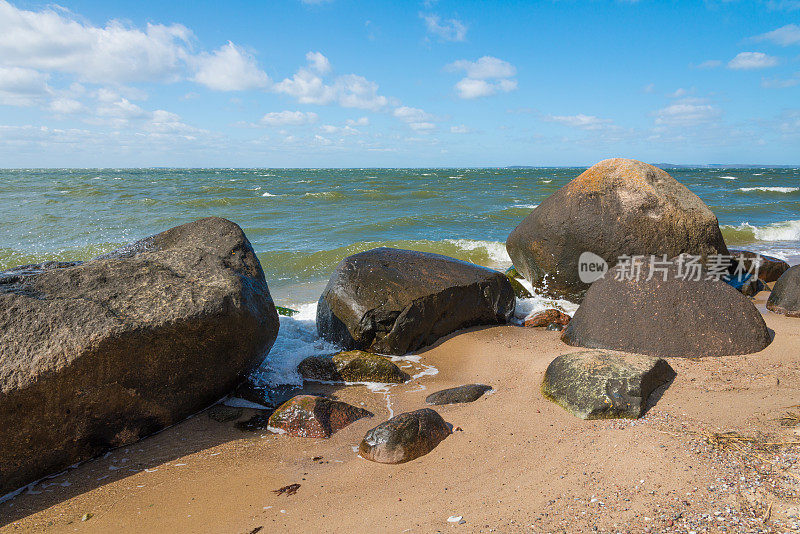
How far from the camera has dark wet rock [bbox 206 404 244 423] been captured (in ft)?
11.6

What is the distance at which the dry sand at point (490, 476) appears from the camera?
2137 millimetres

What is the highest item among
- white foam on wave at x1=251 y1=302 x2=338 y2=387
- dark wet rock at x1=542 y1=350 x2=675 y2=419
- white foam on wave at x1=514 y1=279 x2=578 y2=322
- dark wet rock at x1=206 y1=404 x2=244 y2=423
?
dark wet rock at x1=542 y1=350 x2=675 y2=419

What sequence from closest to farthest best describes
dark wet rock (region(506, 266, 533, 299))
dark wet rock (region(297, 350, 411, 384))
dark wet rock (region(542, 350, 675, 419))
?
dark wet rock (region(542, 350, 675, 419))
dark wet rock (region(297, 350, 411, 384))
dark wet rock (region(506, 266, 533, 299))

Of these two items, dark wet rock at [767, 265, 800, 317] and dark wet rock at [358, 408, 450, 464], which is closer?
dark wet rock at [358, 408, 450, 464]

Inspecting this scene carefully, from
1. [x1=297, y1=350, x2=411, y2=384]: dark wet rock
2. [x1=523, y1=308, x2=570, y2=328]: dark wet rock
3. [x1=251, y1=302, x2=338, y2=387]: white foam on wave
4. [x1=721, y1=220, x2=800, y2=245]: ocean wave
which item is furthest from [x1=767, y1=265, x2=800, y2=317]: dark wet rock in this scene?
[x1=721, y1=220, x2=800, y2=245]: ocean wave

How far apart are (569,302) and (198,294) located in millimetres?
4734

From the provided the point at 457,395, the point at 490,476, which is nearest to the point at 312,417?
the point at 457,395

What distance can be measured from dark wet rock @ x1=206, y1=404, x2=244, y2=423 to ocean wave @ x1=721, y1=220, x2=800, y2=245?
1242 centimetres

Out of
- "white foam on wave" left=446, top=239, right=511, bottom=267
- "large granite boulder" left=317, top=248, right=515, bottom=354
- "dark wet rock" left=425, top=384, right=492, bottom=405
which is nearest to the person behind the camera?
"dark wet rock" left=425, top=384, right=492, bottom=405

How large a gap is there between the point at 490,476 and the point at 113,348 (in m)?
2.32

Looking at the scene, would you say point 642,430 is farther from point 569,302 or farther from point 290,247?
point 290,247

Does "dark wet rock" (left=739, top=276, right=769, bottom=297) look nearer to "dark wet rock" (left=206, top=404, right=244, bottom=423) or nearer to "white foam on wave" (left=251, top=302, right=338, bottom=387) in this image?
"white foam on wave" (left=251, top=302, right=338, bottom=387)

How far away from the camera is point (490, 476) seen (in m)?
2.62

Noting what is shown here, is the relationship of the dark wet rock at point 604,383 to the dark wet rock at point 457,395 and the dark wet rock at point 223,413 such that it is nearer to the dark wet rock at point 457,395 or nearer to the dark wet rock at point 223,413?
the dark wet rock at point 457,395
